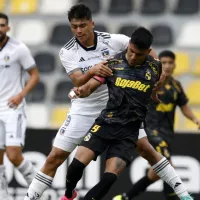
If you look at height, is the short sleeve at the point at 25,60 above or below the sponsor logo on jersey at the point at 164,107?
above

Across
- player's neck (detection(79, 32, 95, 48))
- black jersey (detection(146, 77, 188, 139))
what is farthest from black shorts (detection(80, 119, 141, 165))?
black jersey (detection(146, 77, 188, 139))

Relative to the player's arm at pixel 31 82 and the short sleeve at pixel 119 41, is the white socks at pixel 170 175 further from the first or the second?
the player's arm at pixel 31 82

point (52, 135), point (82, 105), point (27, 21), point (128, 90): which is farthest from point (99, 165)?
point (27, 21)

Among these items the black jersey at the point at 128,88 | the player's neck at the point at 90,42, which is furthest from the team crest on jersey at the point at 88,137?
the player's neck at the point at 90,42

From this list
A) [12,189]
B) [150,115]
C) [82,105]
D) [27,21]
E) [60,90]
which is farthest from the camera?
[27,21]

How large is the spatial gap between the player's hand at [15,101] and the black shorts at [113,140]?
1.84m

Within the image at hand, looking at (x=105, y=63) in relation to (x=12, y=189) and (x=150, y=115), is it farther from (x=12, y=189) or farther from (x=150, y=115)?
(x=12, y=189)

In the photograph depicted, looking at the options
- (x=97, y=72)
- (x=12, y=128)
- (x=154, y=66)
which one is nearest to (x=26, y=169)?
(x=12, y=128)

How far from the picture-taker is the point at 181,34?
37.9 feet

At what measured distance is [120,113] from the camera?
19.9 feet

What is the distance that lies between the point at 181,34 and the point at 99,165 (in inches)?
142

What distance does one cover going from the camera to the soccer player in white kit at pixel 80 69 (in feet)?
20.8

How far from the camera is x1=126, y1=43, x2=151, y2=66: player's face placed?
19.3ft

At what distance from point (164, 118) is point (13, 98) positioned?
6.09 feet
